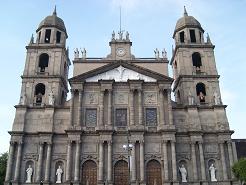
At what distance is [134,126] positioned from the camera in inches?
1458

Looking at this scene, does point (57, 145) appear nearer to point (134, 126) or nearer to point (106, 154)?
point (106, 154)

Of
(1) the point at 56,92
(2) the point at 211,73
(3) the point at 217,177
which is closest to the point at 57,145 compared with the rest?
(1) the point at 56,92

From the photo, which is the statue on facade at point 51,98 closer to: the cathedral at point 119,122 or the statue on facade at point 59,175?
the cathedral at point 119,122

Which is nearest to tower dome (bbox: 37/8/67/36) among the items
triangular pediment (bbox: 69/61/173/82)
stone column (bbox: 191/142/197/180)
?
triangular pediment (bbox: 69/61/173/82)

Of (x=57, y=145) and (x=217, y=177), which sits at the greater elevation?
(x=57, y=145)

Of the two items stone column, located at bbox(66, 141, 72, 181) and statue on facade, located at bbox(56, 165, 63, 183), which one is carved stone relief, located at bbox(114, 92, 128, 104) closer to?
stone column, located at bbox(66, 141, 72, 181)

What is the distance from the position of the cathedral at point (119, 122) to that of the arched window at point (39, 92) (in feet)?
0.38

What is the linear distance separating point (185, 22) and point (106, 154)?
21058mm

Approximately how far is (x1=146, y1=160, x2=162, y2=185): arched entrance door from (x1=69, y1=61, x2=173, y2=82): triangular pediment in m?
9.62

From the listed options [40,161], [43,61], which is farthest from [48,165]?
[43,61]

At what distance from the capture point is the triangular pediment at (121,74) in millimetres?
40062

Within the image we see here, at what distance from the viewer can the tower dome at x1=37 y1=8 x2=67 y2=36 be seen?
45206 millimetres

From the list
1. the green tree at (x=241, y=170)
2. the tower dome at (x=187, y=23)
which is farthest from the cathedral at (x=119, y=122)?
the green tree at (x=241, y=170)

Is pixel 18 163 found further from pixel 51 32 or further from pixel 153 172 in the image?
pixel 51 32
